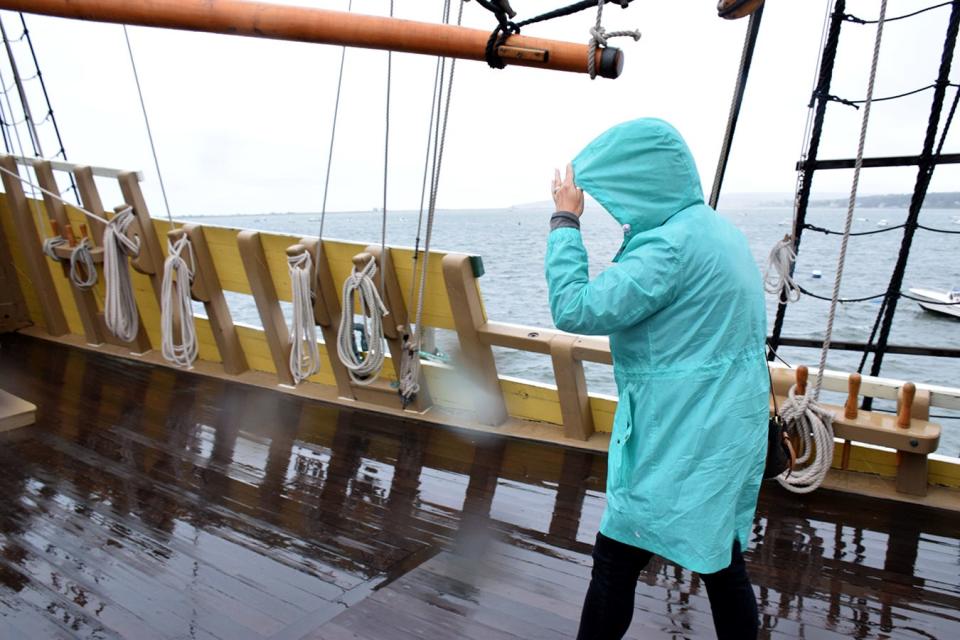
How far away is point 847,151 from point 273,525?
7426mm

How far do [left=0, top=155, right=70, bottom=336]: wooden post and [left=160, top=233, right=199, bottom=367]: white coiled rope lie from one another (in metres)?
1.50

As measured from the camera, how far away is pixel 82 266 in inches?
184

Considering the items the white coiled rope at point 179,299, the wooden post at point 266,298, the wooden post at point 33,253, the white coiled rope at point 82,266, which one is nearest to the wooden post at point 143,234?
the white coiled rope at point 179,299

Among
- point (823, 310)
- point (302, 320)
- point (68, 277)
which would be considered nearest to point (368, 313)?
point (302, 320)

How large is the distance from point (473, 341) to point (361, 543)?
3.98 ft

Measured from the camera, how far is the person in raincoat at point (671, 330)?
1.36m

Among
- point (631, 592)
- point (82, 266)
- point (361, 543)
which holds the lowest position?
point (361, 543)

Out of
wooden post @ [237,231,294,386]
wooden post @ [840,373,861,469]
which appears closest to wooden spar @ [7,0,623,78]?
wooden post @ [840,373,861,469]

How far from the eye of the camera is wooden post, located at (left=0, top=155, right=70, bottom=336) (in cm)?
484

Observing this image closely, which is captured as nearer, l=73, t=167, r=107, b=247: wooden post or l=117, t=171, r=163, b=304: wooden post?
l=117, t=171, r=163, b=304: wooden post

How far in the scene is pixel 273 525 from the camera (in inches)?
102

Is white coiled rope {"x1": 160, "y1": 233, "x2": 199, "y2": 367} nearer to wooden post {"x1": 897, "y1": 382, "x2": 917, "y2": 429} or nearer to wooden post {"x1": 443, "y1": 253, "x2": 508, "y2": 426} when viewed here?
wooden post {"x1": 443, "y1": 253, "x2": 508, "y2": 426}

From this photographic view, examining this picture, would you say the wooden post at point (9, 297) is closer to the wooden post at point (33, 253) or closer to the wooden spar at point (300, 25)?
the wooden post at point (33, 253)

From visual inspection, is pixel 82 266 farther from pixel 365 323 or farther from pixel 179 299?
pixel 365 323
